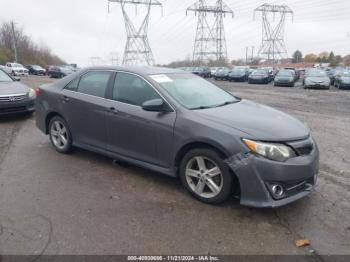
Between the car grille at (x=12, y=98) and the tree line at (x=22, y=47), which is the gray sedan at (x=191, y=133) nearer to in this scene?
the car grille at (x=12, y=98)

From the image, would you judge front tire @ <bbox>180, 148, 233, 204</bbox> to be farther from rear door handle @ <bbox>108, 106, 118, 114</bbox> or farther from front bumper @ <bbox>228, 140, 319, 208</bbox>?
rear door handle @ <bbox>108, 106, 118, 114</bbox>

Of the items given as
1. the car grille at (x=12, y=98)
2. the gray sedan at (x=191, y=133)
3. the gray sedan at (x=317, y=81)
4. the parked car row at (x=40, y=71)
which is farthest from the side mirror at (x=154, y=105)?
the parked car row at (x=40, y=71)

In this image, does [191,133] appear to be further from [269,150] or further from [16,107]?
[16,107]

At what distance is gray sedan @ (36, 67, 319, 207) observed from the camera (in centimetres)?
330

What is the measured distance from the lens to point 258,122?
3.63m

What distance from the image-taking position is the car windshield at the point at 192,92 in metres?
4.10

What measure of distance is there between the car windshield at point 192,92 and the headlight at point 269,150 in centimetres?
98

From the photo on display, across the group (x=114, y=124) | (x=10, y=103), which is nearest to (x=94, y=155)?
(x=114, y=124)

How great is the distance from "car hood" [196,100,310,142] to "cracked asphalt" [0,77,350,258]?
0.86m

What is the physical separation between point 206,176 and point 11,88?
687cm

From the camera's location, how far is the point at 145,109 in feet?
13.0

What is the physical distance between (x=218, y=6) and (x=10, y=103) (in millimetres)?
48427

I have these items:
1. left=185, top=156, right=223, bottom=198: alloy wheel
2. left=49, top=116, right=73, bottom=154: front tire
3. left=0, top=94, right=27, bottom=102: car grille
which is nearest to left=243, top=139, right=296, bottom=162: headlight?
left=185, top=156, right=223, bottom=198: alloy wheel

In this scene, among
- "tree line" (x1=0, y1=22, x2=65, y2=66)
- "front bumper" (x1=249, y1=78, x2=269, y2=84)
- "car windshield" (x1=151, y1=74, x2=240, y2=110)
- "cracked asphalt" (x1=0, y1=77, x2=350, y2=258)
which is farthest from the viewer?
"tree line" (x1=0, y1=22, x2=65, y2=66)
